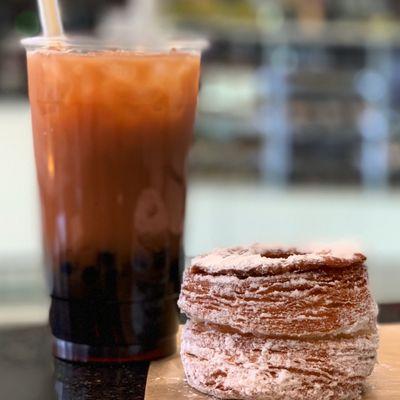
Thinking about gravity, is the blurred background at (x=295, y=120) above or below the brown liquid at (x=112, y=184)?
below

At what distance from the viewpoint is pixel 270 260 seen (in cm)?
83

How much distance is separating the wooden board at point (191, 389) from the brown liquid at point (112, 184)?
6 cm

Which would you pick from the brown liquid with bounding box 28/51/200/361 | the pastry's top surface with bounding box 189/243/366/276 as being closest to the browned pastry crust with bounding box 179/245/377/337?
the pastry's top surface with bounding box 189/243/366/276

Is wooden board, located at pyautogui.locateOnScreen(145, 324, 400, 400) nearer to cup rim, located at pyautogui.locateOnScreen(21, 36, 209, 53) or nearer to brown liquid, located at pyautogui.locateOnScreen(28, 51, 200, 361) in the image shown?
brown liquid, located at pyautogui.locateOnScreen(28, 51, 200, 361)

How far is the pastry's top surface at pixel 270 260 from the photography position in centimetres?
82

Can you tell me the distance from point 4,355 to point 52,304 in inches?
3.7

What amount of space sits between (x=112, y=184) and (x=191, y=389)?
250 mm

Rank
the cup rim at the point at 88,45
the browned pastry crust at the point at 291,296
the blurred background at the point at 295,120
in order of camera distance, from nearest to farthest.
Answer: the browned pastry crust at the point at 291,296, the cup rim at the point at 88,45, the blurred background at the point at 295,120

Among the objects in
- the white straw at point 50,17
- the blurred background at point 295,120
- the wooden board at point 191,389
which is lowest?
the blurred background at point 295,120

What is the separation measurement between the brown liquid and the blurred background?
252 cm

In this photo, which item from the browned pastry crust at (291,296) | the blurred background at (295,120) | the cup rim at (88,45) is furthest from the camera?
the blurred background at (295,120)

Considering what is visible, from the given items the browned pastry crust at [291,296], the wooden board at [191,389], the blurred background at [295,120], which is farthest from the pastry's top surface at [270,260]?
the blurred background at [295,120]

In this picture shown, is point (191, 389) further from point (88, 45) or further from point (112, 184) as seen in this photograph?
point (88, 45)

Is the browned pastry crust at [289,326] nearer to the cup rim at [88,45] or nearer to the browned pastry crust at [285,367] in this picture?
the browned pastry crust at [285,367]
